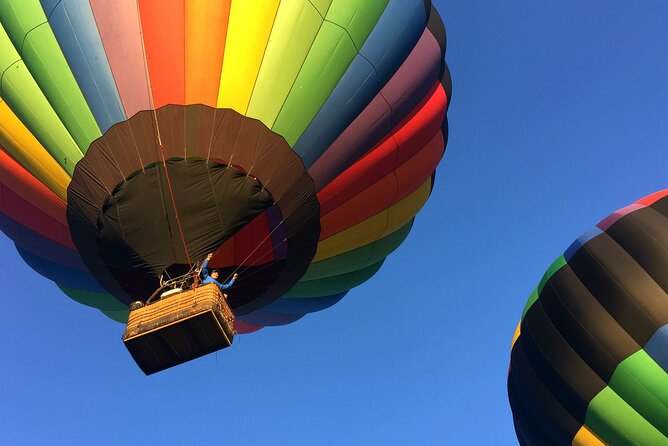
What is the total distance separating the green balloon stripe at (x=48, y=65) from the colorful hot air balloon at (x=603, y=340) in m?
5.33

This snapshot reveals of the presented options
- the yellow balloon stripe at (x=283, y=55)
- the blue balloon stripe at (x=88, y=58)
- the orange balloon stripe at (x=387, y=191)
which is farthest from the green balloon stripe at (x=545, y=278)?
the blue balloon stripe at (x=88, y=58)

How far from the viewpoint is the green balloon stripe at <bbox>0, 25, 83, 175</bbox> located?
6.64 metres

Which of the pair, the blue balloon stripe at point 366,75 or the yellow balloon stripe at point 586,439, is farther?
the yellow balloon stripe at point 586,439

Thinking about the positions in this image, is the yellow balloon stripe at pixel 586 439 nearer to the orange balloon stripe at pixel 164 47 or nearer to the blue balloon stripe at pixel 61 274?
the blue balloon stripe at pixel 61 274

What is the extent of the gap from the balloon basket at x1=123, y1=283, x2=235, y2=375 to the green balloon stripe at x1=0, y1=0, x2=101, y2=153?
4.91ft

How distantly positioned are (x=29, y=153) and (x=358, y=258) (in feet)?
10.4

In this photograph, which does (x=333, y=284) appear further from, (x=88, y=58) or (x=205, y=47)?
(x=88, y=58)

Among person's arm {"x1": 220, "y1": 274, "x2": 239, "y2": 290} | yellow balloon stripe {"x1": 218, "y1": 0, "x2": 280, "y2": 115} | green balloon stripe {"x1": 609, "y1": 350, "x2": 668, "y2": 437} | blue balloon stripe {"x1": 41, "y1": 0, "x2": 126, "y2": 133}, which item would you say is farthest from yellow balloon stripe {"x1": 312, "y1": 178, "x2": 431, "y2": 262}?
green balloon stripe {"x1": 609, "y1": 350, "x2": 668, "y2": 437}

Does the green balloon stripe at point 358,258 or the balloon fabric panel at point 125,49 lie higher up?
the balloon fabric panel at point 125,49

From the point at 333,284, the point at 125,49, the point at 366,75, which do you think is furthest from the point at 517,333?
the point at 125,49

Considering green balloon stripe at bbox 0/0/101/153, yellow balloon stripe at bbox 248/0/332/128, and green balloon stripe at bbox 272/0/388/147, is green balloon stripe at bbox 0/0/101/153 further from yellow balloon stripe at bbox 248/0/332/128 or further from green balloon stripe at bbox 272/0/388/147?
green balloon stripe at bbox 272/0/388/147

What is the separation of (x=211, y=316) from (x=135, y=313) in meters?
0.64

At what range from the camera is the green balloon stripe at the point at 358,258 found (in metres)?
7.81

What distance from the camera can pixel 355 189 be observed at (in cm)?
733
